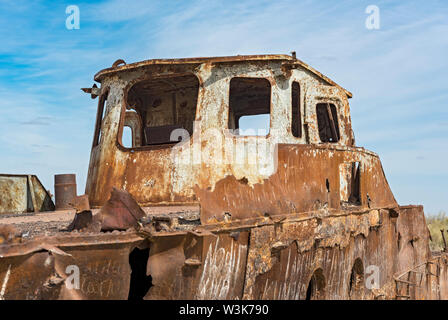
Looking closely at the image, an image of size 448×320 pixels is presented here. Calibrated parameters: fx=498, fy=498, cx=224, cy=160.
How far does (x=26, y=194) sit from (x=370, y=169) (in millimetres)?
5071

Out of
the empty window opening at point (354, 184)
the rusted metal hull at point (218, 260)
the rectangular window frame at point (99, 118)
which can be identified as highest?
the rectangular window frame at point (99, 118)

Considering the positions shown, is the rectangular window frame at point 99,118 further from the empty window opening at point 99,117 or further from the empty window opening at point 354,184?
the empty window opening at point 354,184

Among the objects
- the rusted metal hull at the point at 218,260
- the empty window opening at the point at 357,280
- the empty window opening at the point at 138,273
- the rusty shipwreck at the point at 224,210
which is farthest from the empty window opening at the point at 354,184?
the empty window opening at the point at 138,273

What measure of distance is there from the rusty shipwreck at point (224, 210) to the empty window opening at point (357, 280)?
0.06 feet

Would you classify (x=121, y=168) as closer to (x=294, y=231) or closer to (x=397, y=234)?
(x=294, y=231)

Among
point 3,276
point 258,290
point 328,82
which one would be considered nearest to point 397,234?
point 328,82

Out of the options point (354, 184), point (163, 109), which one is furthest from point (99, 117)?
point (354, 184)

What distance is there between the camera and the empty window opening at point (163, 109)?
8.53 m

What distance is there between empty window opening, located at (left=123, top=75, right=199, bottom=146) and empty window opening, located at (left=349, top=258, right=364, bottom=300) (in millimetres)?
3694

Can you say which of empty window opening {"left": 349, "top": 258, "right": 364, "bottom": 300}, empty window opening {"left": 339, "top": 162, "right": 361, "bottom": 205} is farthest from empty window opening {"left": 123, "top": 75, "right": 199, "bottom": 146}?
empty window opening {"left": 349, "top": 258, "right": 364, "bottom": 300}

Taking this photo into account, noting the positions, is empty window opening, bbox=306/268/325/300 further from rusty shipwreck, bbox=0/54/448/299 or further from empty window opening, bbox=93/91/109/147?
empty window opening, bbox=93/91/109/147

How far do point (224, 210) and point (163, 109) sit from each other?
538 centimetres

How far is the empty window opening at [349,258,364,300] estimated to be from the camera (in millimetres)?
6008

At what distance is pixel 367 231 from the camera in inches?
239
